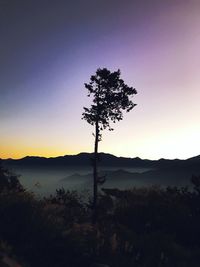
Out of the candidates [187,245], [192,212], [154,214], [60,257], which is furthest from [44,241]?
[192,212]

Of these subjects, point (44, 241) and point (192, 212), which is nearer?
point (44, 241)

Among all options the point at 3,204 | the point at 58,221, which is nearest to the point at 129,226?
the point at 58,221

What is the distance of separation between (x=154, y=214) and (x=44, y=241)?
9.24 metres

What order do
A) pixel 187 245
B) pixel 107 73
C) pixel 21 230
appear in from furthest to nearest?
pixel 107 73, pixel 187 245, pixel 21 230

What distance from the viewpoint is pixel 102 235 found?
17328 millimetres

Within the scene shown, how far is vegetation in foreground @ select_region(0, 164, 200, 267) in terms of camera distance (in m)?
14.6

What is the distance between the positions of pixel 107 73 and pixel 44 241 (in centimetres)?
1960

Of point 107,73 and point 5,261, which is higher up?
point 107,73

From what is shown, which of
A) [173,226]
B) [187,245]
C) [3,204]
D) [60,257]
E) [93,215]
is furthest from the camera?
[93,215]

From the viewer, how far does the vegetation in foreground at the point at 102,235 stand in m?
14.6

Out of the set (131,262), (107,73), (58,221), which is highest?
(107,73)

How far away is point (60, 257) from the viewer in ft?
47.5

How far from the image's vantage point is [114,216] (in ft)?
79.4

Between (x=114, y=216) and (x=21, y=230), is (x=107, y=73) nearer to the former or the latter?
(x=114, y=216)
